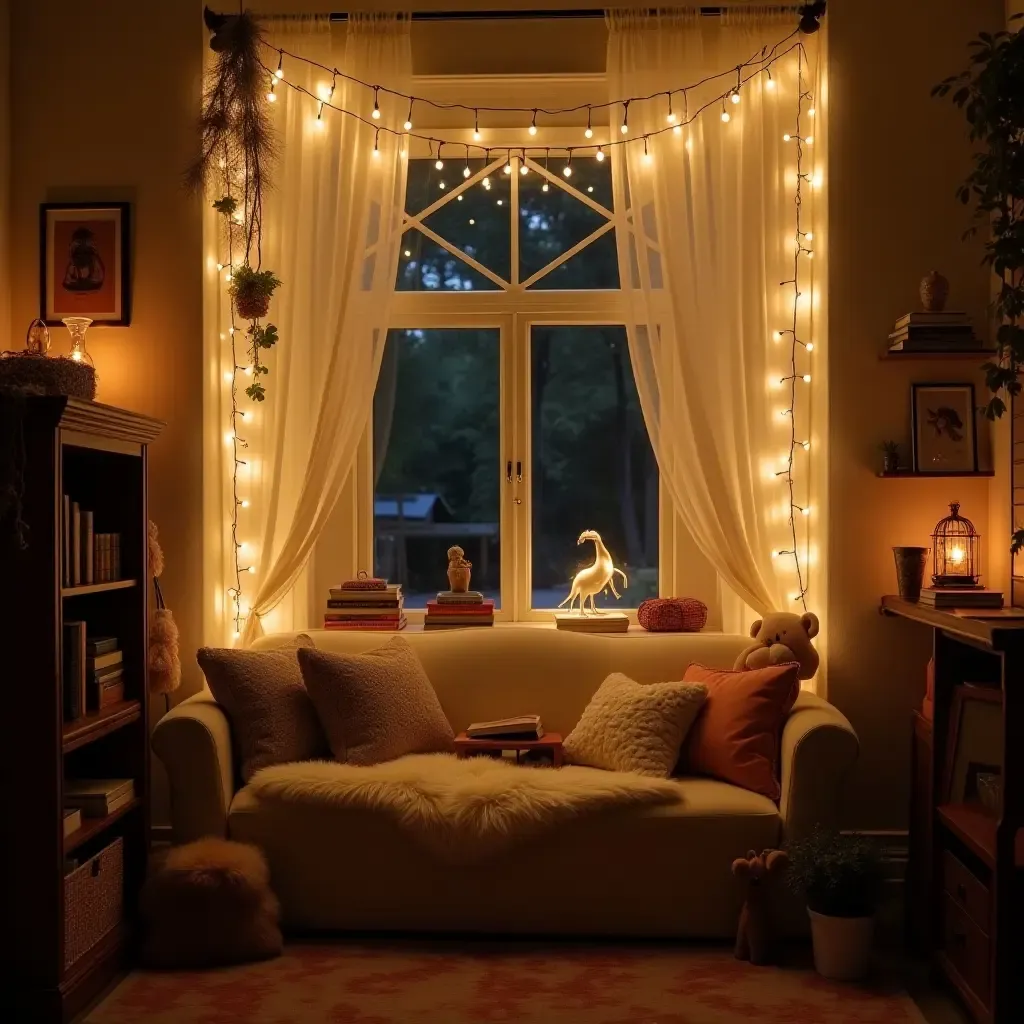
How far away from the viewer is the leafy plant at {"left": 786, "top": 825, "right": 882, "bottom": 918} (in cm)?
286

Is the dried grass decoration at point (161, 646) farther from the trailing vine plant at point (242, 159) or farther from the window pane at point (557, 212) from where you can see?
the window pane at point (557, 212)

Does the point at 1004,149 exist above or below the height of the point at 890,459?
above

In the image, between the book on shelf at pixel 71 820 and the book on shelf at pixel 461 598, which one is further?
the book on shelf at pixel 461 598

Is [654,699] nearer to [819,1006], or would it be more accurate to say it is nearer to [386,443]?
[819,1006]

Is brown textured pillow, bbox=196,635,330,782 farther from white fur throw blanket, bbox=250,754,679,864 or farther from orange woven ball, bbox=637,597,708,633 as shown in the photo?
orange woven ball, bbox=637,597,708,633

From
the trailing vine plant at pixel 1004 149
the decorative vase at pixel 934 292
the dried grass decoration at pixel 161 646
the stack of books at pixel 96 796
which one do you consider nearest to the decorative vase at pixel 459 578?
the dried grass decoration at pixel 161 646

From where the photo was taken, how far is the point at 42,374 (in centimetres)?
280

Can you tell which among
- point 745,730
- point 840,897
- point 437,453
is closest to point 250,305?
point 437,453

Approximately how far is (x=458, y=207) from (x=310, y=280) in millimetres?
698

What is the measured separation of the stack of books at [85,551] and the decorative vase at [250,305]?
879mm

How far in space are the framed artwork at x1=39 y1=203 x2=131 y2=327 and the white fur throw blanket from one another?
1744 millimetres

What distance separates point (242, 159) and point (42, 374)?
1.25 m

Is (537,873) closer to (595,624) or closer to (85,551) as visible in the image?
(595,624)

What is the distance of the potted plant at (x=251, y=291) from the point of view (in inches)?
145
